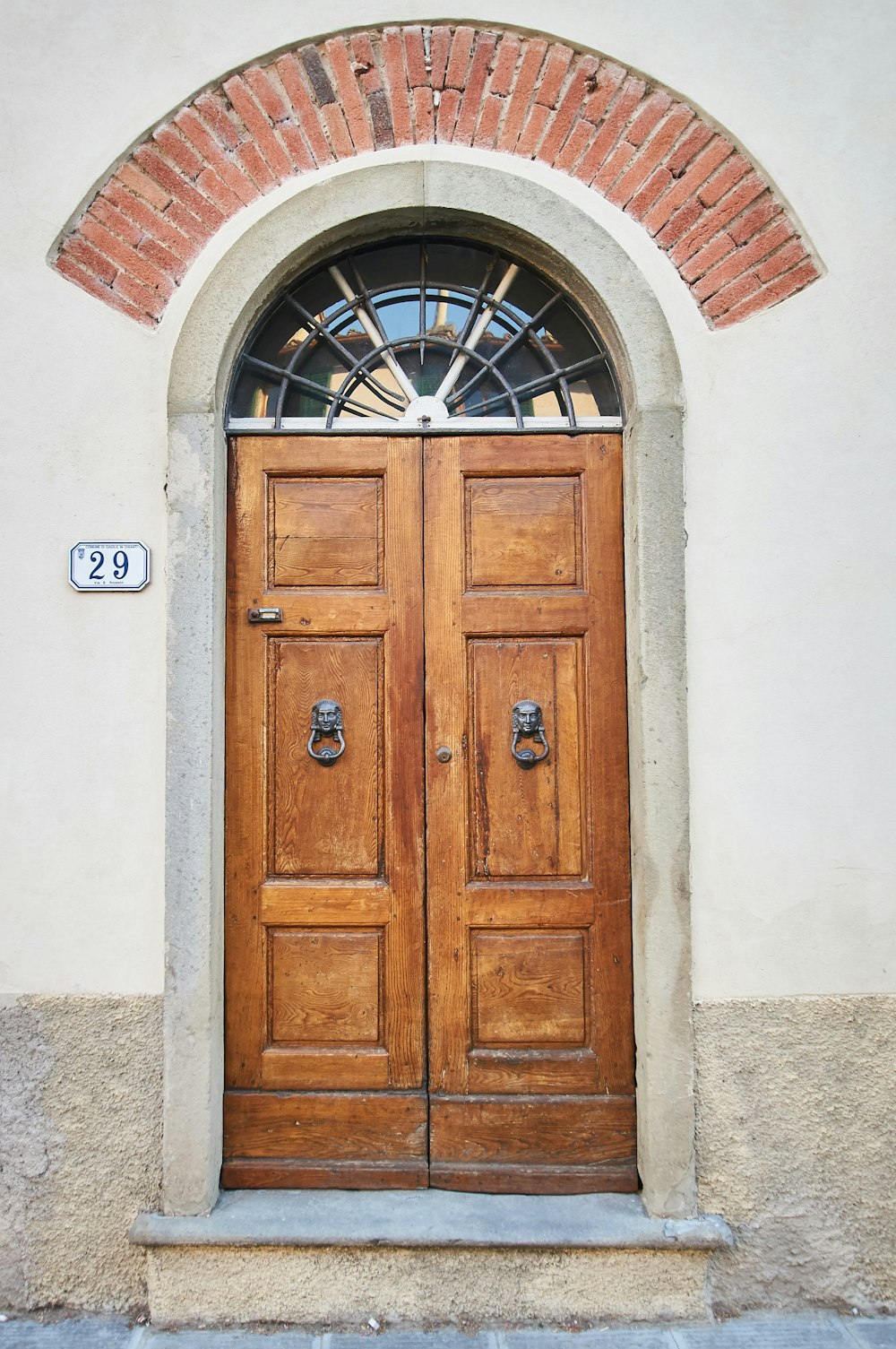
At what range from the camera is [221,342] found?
2.72 metres

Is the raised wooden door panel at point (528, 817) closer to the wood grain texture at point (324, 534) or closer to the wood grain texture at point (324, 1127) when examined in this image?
the wood grain texture at point (324, 1127)

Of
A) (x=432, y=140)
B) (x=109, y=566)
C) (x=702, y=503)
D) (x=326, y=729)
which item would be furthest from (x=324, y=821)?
(x=432, y=140)

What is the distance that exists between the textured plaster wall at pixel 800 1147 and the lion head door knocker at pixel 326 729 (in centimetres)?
150

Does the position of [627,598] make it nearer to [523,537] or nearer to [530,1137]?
[523,537]

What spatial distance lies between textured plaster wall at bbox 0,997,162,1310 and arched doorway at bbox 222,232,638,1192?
310mm

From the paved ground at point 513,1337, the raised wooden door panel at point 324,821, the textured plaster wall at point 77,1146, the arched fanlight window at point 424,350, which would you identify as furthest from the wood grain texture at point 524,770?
the paved ground at point 513,1337

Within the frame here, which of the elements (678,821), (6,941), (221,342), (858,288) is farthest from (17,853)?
(858,288)

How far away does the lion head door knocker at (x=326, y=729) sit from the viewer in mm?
2791

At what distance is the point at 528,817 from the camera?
2.81 meters

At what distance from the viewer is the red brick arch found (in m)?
2.73

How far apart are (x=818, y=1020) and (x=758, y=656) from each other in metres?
1.21

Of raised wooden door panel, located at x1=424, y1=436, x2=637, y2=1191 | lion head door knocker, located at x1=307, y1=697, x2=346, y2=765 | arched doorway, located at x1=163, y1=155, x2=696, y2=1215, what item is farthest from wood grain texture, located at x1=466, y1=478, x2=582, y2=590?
lion head door knocker, located at x1=307, y1=697, x2=346, y2=765

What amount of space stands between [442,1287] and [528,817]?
59.5 inches

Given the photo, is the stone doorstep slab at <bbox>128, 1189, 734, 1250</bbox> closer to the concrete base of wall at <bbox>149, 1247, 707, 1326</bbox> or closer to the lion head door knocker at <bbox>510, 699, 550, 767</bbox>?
the concrete base of wall at <bbox>149, 1247, 707, 1326</bbox>
